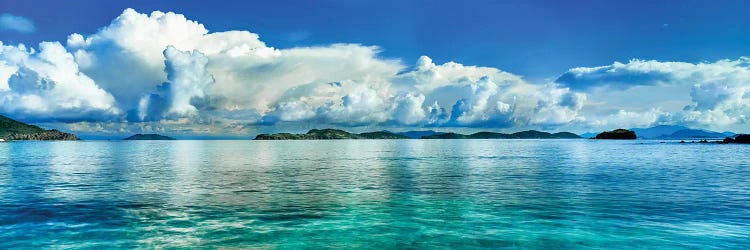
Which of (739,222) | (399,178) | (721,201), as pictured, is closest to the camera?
(739,222)

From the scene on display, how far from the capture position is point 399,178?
6969 cm

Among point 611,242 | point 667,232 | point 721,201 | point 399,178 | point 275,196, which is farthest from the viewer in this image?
point 399,178

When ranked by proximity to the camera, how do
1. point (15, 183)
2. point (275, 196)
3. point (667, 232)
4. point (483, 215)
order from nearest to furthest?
point (667, 232) → point (483, 215) → point (275, 196) → point (15, 183)

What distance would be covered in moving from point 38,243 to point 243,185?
3128 cm

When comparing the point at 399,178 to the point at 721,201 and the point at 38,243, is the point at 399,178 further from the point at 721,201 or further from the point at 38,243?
the point at 38,243

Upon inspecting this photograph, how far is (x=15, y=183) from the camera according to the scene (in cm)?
6334

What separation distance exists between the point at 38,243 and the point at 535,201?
1507 inches

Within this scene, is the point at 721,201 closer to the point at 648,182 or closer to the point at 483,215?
the point at 648,182

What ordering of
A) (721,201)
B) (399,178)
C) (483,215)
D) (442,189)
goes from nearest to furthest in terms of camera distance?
(483,215), (721,201), (442,189), (399,178)

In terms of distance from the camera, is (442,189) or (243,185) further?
(243,185)

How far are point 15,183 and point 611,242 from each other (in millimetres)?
71217

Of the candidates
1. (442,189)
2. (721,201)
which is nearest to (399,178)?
(442,189)

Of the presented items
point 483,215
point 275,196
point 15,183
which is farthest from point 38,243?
point 15,183

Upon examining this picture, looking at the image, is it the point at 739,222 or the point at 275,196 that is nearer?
the point at 739,222
